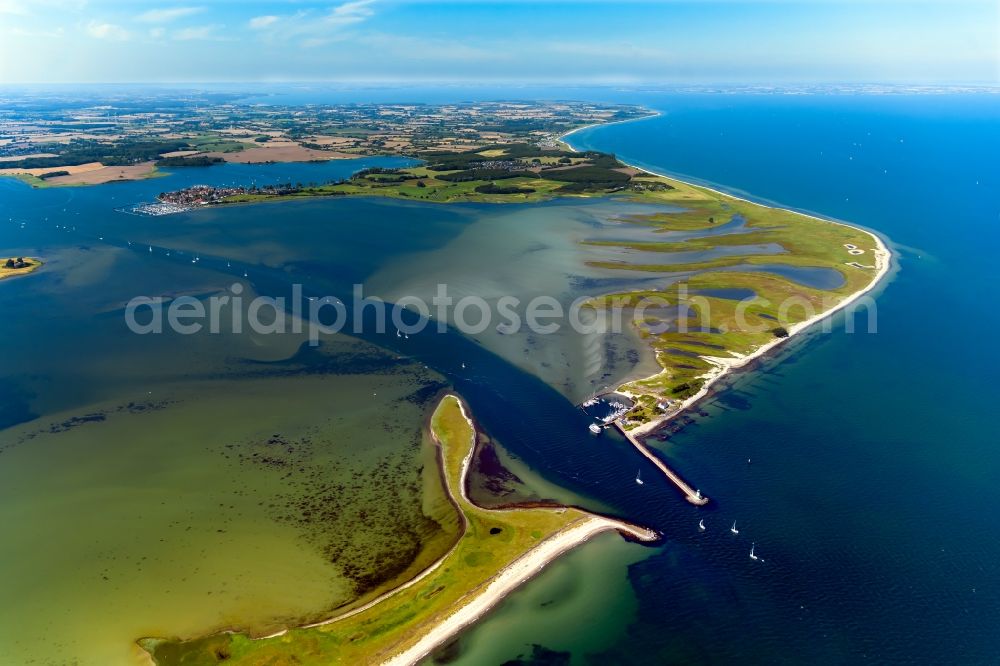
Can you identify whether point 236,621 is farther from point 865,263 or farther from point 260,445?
point 865,263

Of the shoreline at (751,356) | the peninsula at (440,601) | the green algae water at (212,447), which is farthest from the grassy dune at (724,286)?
the peninsula at (440,601)

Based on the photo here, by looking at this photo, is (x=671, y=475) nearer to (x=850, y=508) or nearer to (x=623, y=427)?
(x=623, y=427)

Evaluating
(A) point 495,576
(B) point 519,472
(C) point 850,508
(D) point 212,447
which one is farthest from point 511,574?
(D) point 212,447

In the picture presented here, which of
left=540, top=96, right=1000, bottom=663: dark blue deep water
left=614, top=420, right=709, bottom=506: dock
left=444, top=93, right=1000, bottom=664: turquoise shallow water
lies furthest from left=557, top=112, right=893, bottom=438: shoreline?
left=540, top=96, right=1000, bottom=663: dark blue deep water

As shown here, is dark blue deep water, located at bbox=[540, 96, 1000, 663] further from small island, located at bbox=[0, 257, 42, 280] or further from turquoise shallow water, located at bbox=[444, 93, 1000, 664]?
small island, located at bbox=[0, 257, 42, 280]

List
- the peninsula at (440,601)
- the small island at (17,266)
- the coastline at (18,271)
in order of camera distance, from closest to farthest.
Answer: the peninsula at (440,601)
the coastline at (18,271)
the small island at (17,266)

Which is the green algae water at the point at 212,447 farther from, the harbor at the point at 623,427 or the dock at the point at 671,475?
the dock at the point at 671,475
